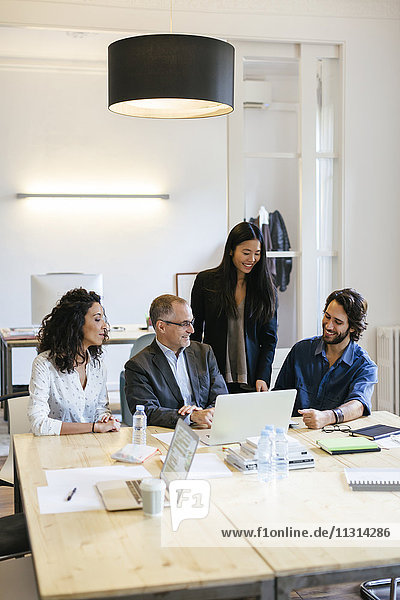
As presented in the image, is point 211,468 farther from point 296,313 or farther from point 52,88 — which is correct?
point 52,88

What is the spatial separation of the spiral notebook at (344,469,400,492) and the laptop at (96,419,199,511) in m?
0.51

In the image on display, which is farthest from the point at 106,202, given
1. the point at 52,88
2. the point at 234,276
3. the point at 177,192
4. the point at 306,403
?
the point at 306,403

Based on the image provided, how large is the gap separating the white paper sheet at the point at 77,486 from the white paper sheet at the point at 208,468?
0.15m

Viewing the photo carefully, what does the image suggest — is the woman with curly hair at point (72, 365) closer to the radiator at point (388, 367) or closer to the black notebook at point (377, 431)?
the black notebook at point (377, 431)

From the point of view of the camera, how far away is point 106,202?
7.26m

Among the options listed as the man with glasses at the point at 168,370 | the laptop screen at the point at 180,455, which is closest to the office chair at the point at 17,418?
the man with glasses at the point at 168,370

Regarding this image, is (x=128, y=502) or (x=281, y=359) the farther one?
(x=281, y=359)

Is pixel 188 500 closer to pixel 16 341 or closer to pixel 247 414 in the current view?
pixel 247 414

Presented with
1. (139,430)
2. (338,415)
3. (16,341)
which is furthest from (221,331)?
(16,341)

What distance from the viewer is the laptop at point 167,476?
1933 millimetres

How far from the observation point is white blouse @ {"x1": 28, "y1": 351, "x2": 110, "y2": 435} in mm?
2775

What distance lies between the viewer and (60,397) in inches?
116

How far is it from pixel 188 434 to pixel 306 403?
1.34 m

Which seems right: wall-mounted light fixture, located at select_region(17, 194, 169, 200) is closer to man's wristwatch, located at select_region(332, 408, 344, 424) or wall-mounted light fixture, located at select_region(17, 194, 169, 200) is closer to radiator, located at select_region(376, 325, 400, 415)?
radiator, located at select_region(376, 325, 400, 415)
